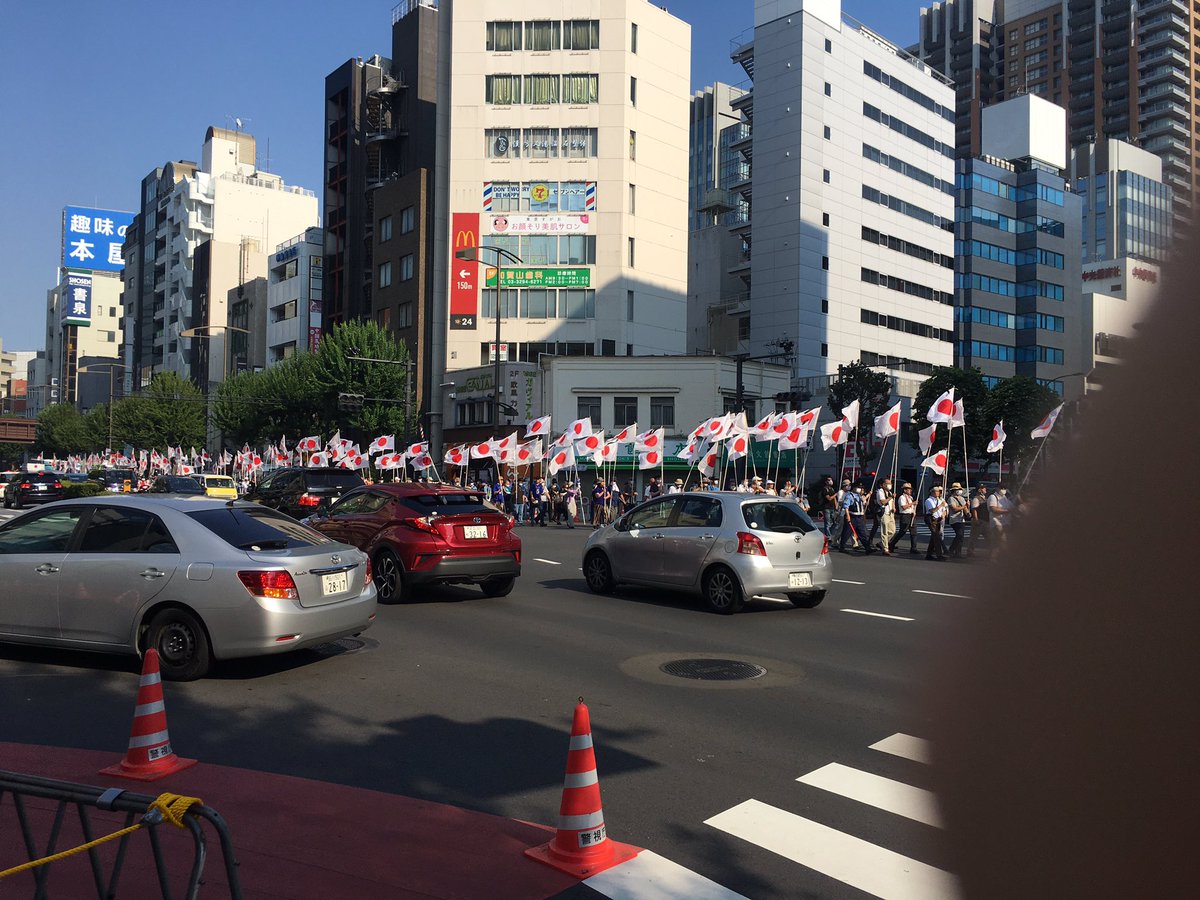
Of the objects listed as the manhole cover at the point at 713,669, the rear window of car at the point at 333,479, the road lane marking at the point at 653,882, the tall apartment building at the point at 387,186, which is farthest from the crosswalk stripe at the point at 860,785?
the tall apartment building at the point at 387,186

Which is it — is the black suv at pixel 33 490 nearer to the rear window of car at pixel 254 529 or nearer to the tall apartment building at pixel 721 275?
the rear window of car at pixel 254 529

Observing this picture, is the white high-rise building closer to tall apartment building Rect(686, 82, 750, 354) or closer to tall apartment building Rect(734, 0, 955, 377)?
tall apartment building Rect(734, 0, 955, 377)

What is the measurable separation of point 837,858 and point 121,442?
87072 mm

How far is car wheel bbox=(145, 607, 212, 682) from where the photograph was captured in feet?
25.0

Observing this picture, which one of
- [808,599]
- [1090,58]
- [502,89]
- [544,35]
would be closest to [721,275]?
[544,35]

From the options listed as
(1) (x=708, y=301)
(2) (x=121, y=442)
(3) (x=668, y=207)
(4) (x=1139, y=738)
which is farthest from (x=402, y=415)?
(4) (x=1139, y=738)

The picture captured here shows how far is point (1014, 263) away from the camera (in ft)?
287

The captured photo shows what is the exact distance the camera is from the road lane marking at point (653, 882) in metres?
4.03

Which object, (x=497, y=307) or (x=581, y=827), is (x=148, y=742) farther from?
(x=497, y=307)

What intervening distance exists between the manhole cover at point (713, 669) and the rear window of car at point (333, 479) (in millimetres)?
16826

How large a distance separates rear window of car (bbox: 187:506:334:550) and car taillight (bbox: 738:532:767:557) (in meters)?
5.08

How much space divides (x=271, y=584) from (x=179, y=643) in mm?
916

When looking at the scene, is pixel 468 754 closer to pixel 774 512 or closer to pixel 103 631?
pixel 103 631

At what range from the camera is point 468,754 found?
19.3 feet
